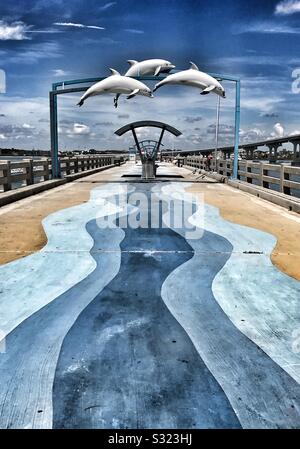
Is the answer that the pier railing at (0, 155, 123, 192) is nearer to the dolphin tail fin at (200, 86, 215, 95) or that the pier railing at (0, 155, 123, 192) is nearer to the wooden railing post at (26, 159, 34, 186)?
the wooden railing post at (26, 159, 34, 186)

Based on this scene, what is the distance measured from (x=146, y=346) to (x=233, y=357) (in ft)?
2.32

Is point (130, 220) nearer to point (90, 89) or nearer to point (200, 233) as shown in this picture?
point (200, 233)

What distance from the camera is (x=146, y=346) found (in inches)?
125

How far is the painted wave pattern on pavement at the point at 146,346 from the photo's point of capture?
2396 mm

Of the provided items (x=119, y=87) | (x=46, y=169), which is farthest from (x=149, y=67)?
(x=46, y=169)

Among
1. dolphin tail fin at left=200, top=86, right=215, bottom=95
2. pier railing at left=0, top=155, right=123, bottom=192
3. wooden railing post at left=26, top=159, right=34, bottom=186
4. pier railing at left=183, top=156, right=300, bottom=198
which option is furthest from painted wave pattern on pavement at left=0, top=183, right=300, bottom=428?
dolphin tail fin at left=200, top=86, right=215, bottom=95

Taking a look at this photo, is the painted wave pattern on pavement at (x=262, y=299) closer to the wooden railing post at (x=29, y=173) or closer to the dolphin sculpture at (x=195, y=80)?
the wooden railing post at (x=29, y=173)

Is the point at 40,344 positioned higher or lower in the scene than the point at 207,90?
lower

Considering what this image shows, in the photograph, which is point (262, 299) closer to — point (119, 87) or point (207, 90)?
point (207, 90)

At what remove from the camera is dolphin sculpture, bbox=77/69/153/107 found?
1681 cm

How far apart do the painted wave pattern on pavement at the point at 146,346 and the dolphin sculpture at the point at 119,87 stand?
1279 cm

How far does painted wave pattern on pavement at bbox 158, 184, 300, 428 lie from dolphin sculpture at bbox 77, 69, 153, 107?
13688 millimetres

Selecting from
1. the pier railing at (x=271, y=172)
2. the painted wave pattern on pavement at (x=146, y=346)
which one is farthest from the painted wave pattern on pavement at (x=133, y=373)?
the pier railing at (x=271, y=172)

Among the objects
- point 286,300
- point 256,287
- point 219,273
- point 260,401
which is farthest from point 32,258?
point 260,401
